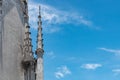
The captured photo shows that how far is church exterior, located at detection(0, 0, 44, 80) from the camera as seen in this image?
99.9 ft

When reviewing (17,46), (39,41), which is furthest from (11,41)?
(39,41)

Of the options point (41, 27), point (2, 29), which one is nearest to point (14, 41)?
point (2, 29)

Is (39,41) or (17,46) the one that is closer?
(17,46)

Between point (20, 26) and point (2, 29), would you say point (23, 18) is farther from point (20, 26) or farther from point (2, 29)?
point (2, 29)

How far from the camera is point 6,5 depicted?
3195 cm

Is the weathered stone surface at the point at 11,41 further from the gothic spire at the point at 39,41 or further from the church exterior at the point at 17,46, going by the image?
the gothic spire at the point at 39,41

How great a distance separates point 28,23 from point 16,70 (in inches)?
171

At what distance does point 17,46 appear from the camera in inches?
1252

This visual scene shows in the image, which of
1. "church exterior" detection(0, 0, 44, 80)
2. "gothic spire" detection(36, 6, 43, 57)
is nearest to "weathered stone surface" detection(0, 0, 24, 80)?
"church exterior" detection(0, 0, 44, 80)

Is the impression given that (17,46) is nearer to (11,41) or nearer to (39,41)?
(11,41)

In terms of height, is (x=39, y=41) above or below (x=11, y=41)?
above

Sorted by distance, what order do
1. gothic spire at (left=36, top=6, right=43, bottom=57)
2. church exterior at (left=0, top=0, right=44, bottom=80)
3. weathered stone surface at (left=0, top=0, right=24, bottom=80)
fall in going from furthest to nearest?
gothic spire at (left=36, top=6, right=43, bottom=57), church exterior at (left=0, top=0, right=44, bottom=80), weathered stone surface at (left=0, top=0, right=24, bottom=80)

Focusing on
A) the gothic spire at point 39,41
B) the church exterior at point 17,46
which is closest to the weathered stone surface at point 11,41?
the church exterior at point 17,46

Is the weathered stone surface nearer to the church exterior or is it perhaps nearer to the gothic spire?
the church exterior
